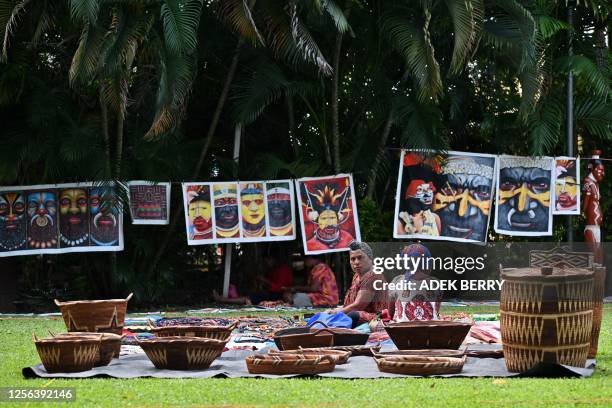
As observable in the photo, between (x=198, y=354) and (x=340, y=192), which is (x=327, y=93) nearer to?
(x=340, y=192)

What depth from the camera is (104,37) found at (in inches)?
554

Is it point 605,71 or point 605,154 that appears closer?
point 605,71

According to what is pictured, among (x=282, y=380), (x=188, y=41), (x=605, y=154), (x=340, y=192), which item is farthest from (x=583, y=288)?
(x=605, y=154)

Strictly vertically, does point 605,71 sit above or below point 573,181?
above

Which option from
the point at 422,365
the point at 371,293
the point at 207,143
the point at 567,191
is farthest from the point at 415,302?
the point at 567,191

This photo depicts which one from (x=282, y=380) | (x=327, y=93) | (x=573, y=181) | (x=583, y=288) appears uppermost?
(x=327, y=93)

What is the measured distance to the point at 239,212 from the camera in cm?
1688

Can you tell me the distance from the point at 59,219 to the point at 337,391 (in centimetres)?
981

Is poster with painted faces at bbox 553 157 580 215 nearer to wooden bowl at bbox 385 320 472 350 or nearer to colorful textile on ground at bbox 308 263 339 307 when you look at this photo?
colorful textile on ground at bbox 308 263 339 307

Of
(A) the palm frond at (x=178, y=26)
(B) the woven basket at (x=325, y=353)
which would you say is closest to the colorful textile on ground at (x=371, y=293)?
(B) the woven basket at (x=325, y=353)

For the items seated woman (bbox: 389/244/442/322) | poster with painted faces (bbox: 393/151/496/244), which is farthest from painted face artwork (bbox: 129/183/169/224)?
seated woman (bbox: 389/244/442/322)

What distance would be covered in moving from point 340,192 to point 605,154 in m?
5.22

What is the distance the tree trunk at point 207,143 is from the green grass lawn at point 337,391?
8.48 metres

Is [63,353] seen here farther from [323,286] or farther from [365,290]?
[323,286]
